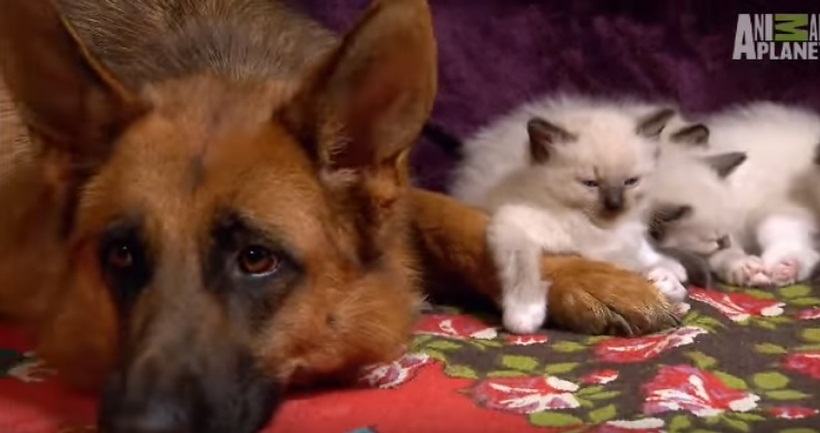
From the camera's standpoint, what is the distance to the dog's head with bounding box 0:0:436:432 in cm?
159

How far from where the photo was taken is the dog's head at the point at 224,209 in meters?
1.59

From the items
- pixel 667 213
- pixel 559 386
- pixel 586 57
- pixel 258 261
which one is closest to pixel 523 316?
pixel 559 386

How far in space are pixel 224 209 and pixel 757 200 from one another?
1.43 m

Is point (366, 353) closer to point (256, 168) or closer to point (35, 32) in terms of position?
point (256, 168)

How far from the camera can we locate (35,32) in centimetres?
169

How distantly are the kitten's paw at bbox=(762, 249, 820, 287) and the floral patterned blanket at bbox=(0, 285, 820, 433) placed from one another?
0.23 meters

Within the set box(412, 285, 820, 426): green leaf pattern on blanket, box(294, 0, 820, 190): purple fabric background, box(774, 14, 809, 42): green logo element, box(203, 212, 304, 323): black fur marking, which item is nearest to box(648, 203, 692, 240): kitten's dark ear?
box(412, 285, 820, 426): green leaf pattern on blanket

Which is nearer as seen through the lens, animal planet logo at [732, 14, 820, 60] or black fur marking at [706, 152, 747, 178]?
black fur marking at [706, 152, 747, 178]

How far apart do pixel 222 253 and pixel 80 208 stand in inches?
9.9

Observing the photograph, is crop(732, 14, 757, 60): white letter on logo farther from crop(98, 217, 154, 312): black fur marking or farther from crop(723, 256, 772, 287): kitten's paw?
crop(98, 217, 154, 312): black fur marking

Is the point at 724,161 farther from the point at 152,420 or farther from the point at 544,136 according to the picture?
the point at 152,420

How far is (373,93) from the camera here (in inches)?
67.6

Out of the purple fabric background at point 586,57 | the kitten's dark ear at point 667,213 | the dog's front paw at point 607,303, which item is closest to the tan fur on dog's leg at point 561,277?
the dog's front paw at point 607,303

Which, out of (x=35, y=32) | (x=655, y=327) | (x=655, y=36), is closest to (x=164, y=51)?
(x=35, y=32)
